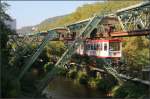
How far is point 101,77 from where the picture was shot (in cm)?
3991

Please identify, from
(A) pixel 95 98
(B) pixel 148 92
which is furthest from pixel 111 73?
(B) pixel 148 92

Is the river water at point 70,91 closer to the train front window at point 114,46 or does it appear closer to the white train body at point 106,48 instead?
the white train body at point 106,48

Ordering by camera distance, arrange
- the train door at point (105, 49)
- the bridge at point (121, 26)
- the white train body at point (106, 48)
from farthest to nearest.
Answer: the train door at point (105, 49) → the white train body at point (106, 48) → the bridge at point (121, 26)

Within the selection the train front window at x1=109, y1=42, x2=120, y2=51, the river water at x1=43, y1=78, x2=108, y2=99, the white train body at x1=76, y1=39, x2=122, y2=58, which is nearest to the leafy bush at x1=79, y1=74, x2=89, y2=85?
the river water at x1=43, y1=78, x2=108, y2=99

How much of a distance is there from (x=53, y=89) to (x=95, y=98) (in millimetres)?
6086

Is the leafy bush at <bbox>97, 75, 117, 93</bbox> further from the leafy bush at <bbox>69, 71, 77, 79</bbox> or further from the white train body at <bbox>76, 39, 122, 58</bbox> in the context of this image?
the leafy bush at <bbox>69, 71, 77, 79</bbox>

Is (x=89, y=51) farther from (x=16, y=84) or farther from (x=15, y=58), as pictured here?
(x=16, y=84)

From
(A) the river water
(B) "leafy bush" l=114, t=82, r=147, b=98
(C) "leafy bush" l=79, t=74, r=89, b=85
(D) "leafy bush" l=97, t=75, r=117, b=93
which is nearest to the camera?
(B) "leafy bush" l=114, t=82, r=147, b=98

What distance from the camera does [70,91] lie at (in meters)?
36.2

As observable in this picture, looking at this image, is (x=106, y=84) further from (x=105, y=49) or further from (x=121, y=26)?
(x=105, y=49)

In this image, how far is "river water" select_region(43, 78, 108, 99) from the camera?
32659mm

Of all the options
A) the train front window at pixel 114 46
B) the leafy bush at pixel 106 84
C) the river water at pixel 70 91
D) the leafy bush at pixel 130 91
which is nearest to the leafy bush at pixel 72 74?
the river water at pixel 70 91

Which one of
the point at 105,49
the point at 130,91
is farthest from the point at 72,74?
the point at 130,91

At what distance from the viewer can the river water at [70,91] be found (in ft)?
107
